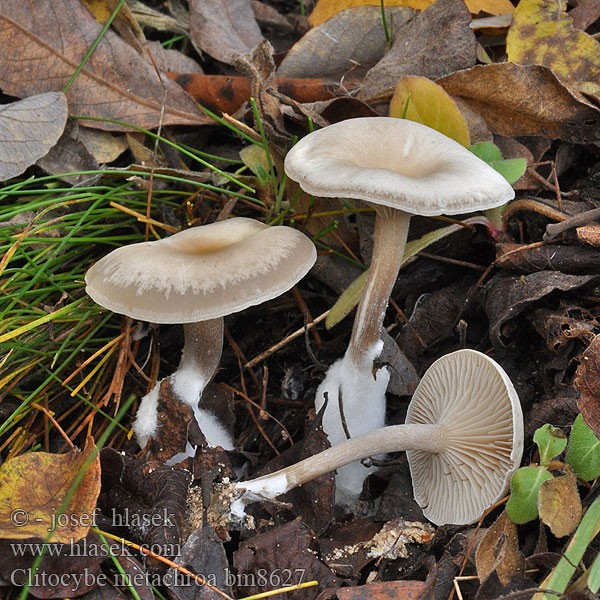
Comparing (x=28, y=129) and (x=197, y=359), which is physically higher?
(x=28, y=129)

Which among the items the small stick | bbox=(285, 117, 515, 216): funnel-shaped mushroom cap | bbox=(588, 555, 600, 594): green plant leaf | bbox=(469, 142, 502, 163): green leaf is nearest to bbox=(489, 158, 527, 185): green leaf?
bbox=(469, 142, 502, 163): green leaf

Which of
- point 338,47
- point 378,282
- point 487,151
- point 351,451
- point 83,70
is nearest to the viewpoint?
point 351,451

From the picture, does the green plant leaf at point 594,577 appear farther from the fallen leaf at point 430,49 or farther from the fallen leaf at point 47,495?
the fallen leaf at point 430,49

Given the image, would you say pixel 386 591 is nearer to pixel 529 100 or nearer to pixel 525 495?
pixel 525 495

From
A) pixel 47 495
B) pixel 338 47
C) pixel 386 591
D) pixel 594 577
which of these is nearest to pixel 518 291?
pixel 594 577

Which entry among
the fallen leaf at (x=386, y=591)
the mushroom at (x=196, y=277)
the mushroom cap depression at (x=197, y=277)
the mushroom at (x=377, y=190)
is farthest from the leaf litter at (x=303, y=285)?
the mushroom cap depression at (x=197, y=277)

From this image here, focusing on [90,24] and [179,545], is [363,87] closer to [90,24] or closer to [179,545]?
[90,24]

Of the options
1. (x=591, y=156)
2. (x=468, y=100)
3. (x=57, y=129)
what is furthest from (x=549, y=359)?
(x=57, y=129)
